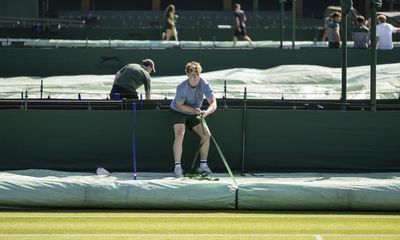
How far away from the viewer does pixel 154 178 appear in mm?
12750

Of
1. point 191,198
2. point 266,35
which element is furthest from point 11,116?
point 266,35

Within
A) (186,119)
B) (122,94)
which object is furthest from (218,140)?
(122,94)

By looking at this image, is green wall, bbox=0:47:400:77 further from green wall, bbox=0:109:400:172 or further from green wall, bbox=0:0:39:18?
green wall, bbox=0:0:39:18

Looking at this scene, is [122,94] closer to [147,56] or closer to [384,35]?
[147,56]

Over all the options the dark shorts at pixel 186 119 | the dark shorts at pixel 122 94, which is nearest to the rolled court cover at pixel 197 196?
the dark shorts at pixel 186 119

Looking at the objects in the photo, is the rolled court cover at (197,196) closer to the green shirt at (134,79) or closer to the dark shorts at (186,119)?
the dark shorts at (186,119)

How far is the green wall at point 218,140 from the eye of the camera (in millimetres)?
13414

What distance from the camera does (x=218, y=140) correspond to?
13.4 m
